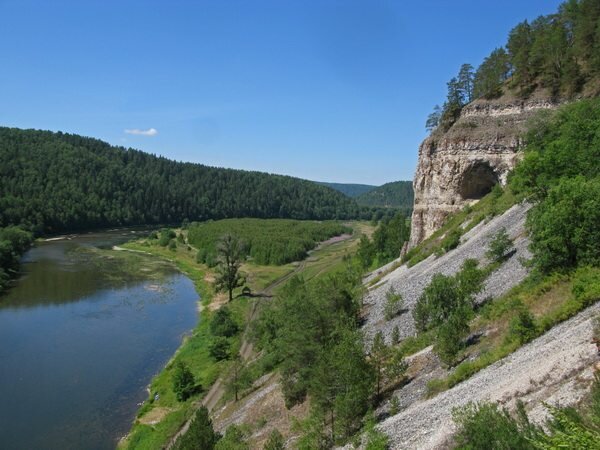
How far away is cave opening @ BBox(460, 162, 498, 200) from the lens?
153ft

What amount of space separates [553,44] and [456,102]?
40.8 ft

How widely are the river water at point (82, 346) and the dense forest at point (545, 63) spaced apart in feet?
139

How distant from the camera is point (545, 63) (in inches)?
1789

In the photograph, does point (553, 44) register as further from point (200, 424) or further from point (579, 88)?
point (200, 424)

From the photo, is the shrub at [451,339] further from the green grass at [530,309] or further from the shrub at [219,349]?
the shrub at [219,349]

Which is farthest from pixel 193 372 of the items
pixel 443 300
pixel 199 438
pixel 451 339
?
pixel 451 339

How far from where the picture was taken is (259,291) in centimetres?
7238

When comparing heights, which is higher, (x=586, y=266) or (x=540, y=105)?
(x=540, y=105)

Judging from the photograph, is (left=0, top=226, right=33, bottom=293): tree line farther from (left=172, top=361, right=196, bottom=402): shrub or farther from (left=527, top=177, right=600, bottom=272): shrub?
(left=527, top=177, right=600, bottom=272): shrub

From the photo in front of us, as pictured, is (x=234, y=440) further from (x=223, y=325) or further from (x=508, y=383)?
(x=223, y=325)

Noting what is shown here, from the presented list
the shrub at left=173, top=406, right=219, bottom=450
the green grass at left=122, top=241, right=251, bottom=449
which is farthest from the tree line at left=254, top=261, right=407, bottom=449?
the green grass at left=122, top=241, right=251, bottom=449

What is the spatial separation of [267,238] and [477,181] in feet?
246

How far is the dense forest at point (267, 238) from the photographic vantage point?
332 feet

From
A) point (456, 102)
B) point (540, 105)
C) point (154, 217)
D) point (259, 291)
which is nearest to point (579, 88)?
point (540, 105)
